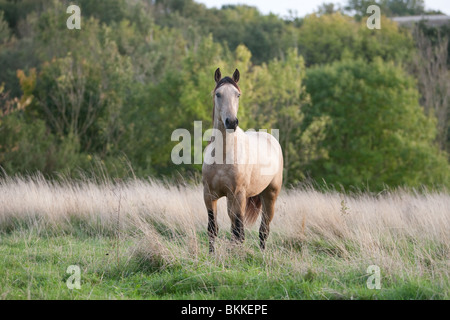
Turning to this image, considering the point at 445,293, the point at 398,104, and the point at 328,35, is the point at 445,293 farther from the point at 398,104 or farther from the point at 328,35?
the point at 328,35

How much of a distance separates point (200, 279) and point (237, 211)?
1.31m

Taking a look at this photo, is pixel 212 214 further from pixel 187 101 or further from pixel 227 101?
pixel 187 101

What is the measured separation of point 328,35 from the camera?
45.0m

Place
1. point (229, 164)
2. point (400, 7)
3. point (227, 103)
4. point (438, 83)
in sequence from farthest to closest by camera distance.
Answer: point (400, 7) → point (438, 83) → point (229, 164) → point (227, 103)

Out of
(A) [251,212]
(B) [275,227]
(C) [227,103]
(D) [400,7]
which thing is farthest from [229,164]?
(D) [400,7]

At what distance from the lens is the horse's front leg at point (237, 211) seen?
553cm

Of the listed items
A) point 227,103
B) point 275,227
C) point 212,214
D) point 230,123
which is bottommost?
point 275,227

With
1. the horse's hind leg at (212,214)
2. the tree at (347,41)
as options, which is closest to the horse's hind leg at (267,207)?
the horse's hind leg at (212,214)

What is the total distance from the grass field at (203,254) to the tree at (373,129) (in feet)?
67.5

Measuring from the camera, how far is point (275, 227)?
280 inches

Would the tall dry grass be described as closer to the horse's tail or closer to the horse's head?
the horse's tail

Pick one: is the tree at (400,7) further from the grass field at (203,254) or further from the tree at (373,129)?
the grass field at (203,254)

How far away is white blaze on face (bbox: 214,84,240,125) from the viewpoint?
16.7ft
